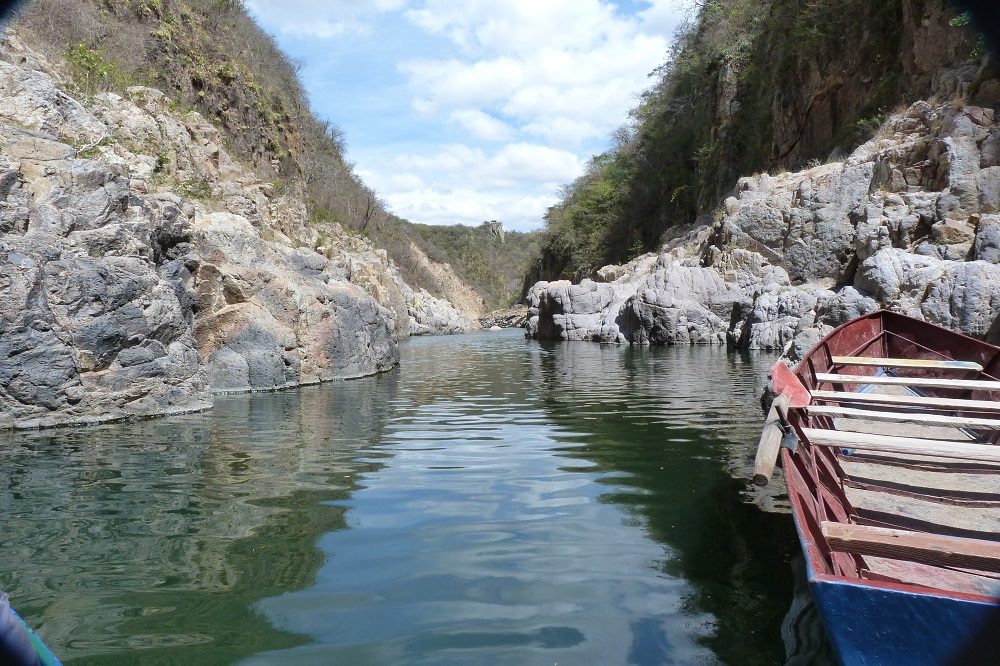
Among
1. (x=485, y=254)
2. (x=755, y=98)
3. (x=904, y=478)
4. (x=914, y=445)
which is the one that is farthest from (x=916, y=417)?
(x=485, y=254)

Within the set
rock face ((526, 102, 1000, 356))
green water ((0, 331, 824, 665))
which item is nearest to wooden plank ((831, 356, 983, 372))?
green water ((0, 331, 824, 665))

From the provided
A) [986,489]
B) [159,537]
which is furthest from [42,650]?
[986,489]

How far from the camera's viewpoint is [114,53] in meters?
21.7

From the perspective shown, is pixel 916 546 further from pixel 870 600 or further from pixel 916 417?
pixel 916 417

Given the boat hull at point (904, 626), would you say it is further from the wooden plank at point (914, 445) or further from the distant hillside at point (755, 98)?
the distant hillside at point (755, 98)

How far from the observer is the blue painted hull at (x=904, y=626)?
210 cm

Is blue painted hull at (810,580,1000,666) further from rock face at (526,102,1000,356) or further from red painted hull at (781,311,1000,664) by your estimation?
rock face at (526,102,1000,356)

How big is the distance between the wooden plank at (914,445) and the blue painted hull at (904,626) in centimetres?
136

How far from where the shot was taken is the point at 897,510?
12.8 ft

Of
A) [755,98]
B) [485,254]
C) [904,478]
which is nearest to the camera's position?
[904,478]

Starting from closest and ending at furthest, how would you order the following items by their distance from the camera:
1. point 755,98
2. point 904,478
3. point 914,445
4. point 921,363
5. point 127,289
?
point 914,445 → point 904,478 → point 921,363 → point 127,289 → point 755,98

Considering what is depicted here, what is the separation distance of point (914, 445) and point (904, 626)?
4.83 feet

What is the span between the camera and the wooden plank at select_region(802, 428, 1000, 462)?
3338mm

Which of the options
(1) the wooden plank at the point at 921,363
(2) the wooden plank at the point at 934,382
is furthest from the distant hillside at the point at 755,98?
(2) the wooden plank at the point at 934,382
